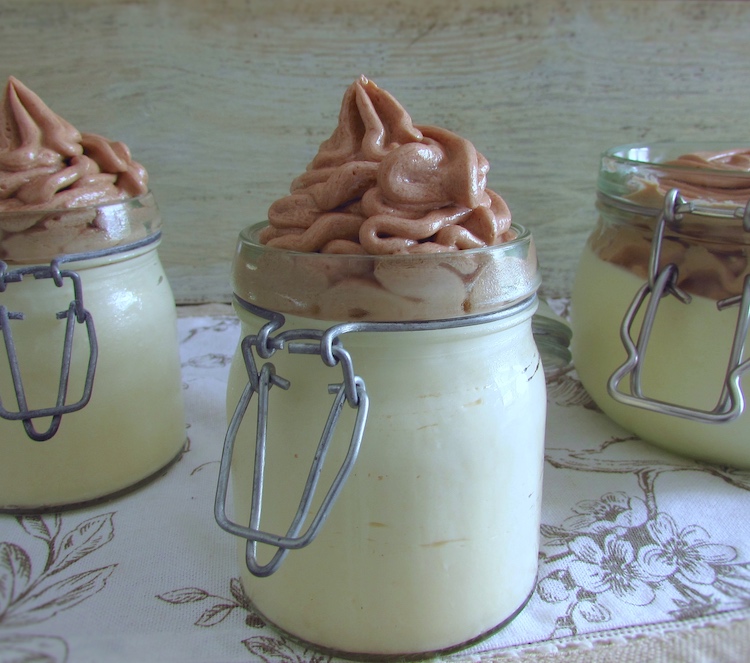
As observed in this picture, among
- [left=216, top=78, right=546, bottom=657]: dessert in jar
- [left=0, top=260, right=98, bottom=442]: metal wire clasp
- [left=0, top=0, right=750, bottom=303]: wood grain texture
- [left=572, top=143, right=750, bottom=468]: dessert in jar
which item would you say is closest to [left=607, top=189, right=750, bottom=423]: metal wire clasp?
[left=572, top=143, right=750, bottom=468]: dessert in jar

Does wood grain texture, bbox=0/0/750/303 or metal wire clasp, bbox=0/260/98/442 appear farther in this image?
wood grain texture, bbox=0/0/750/303

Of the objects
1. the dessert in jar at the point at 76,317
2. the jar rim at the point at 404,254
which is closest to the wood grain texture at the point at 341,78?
the dessert in jar at the point at 76,317

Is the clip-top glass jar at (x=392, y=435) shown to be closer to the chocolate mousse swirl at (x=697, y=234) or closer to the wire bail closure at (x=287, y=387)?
the wire bail closure at (x=287, y=387)

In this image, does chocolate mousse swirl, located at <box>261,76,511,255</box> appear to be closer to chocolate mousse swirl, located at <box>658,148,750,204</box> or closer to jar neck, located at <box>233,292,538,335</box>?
jar neck, located at <box>233,292,538,335</box>

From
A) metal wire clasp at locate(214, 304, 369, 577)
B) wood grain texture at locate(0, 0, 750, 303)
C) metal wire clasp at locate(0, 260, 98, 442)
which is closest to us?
metal wire clasp at locate(214, 304, 369, 577)

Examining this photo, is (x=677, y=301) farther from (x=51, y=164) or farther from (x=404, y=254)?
(x=51, y=164)

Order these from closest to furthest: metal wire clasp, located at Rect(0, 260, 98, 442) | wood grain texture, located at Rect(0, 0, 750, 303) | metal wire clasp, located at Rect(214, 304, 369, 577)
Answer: metal wire clasp, located at Rect(214, 304, 369, 577) → metal wire clasp, located at Rect(0, 260, 98, 442) → wood grain texture, located at Rect(0, 0, 750, 303)

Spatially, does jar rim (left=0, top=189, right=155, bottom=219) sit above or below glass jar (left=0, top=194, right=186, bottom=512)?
above
